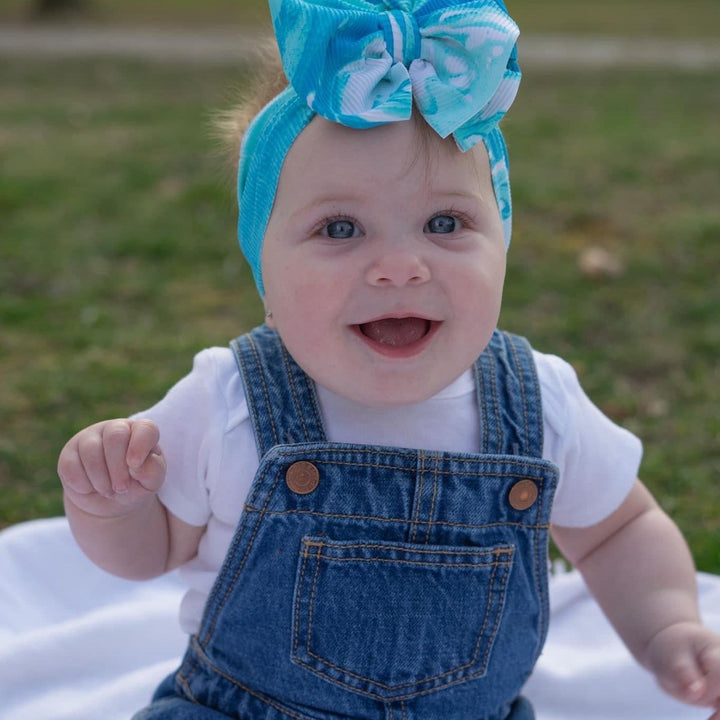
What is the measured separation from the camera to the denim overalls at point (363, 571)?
1488mm

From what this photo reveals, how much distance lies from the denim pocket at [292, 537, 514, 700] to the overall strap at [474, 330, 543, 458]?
163 millimetres

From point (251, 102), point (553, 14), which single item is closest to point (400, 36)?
point (251, 102)

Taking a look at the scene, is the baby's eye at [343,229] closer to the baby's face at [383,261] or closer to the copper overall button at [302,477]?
the baby's face at [383,261]

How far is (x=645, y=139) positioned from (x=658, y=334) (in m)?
2.51

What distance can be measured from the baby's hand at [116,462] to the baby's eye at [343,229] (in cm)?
36

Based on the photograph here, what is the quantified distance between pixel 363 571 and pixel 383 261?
452 mm

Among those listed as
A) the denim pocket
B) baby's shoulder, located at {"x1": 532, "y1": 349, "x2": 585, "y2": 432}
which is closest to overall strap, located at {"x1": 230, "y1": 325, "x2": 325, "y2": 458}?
the denim pocket

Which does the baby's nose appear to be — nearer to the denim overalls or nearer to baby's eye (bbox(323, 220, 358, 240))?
baby's eye (bbox(323, 220, 358, 240))

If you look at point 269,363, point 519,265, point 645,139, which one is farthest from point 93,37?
point 269,363

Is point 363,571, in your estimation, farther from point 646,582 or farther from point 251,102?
point 251,102

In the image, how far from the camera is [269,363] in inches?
62.2

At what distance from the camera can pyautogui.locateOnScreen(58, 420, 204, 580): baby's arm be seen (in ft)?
4.60

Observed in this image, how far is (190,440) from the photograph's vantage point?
61.1 inches

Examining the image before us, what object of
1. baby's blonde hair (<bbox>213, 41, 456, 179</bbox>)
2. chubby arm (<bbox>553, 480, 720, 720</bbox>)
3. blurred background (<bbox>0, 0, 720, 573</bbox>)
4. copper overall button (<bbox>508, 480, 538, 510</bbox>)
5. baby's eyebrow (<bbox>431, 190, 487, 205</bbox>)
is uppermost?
blurred background (<bbox>0, 0, 720, 573</bbox>)
